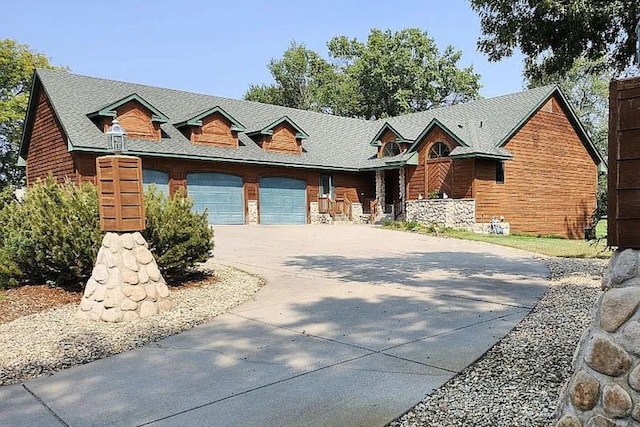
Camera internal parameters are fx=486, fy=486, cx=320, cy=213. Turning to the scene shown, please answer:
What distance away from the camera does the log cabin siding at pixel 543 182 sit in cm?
2156

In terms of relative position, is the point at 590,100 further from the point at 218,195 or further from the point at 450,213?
the point at 218,195

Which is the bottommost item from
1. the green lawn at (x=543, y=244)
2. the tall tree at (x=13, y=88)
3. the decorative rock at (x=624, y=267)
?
the green lawn at (x=543, y=244)

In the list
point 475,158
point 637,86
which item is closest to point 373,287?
point 637,86

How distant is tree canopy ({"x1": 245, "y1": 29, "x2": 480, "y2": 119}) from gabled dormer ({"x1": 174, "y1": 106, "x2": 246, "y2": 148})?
22465 millimetres

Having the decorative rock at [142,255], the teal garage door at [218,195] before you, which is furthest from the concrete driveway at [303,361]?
the teal garage door at [218,195]

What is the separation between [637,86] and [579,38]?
604 cm

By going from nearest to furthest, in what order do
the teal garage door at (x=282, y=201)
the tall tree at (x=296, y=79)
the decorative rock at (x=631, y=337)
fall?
the decorative rock at (x=631, y=337) → the teal garage door at (x=282, y=201) → the tall tree at (x=296, y=79)

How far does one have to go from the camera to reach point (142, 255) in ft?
20.0

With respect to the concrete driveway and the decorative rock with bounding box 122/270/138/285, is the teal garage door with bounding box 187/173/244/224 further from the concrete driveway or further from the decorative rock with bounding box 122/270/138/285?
the decorative rock with bounding box 122/270/138/285

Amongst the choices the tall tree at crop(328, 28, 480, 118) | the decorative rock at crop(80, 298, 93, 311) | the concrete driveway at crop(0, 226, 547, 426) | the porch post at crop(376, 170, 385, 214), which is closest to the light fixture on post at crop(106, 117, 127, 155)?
the decorative rock at crop(80, 298, 93, 311)

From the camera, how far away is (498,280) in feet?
26.5

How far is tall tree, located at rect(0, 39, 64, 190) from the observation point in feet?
100

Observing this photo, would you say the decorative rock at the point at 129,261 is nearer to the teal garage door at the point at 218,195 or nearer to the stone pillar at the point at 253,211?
the teal garage door at the point at 218,195

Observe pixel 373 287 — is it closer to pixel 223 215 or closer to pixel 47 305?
pixel 47 305
